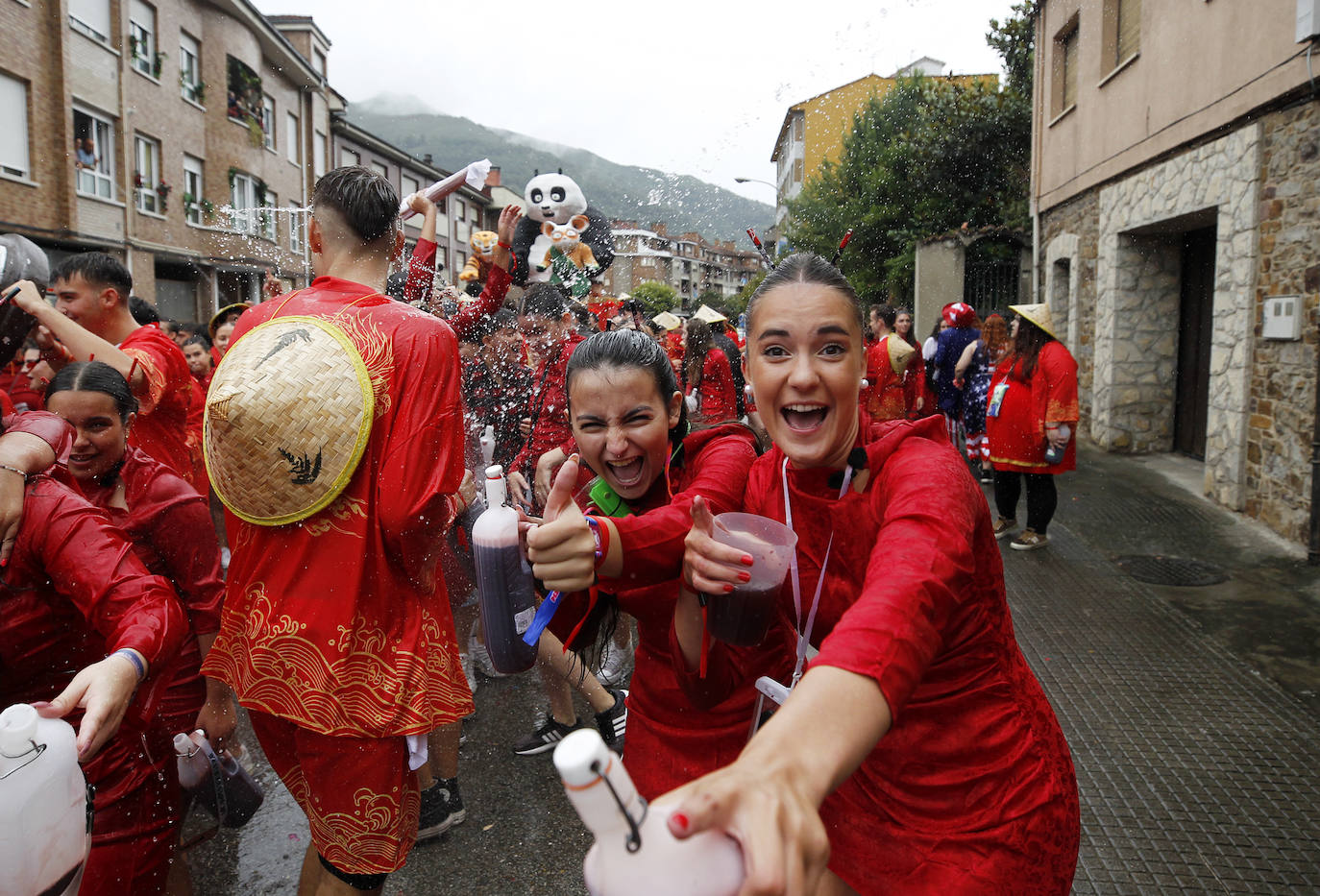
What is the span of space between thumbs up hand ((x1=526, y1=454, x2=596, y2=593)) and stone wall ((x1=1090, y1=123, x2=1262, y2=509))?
7865mm

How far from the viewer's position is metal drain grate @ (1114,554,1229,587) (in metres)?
5.90

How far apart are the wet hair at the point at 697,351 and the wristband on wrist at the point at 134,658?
6.69 m

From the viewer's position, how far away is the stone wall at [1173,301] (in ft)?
23.9

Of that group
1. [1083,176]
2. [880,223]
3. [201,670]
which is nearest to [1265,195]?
[1083,176]

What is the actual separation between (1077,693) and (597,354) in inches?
136

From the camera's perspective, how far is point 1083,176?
457 inches

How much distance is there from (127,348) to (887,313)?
861 cm

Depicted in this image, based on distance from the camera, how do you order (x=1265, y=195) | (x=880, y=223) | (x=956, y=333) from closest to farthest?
1. (x=1265, y=195)
2. (x=956, y=333)
3. (x=880, y=223)

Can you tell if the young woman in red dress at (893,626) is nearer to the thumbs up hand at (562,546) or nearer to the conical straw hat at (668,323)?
the thumbs up hand at (562,546)

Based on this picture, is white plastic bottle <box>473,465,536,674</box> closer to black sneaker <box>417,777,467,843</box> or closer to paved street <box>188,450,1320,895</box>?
paved street <box>188,450,1320,895</box>

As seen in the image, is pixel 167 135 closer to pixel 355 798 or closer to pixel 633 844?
pixel 355 798

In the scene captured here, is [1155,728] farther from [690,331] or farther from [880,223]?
[880,223]

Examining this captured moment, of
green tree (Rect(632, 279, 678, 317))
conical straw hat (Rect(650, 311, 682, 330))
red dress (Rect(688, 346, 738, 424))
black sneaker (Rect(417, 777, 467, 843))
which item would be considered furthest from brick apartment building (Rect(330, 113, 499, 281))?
black sneaker (Rect(417, 777, 467, 843))

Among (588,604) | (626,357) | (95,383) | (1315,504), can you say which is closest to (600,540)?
(588,604)
